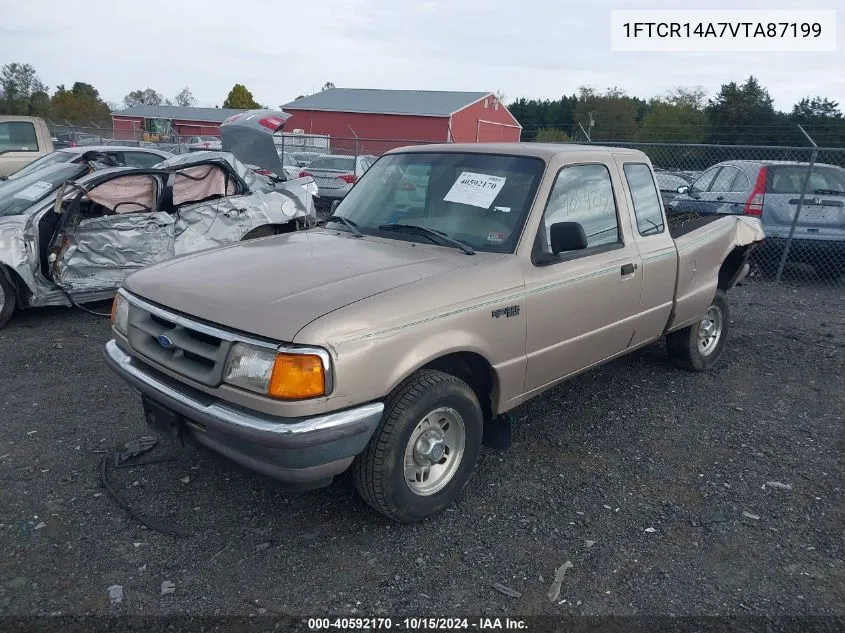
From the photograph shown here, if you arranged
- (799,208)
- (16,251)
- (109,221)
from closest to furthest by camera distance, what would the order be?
(16,251), (109,221), (799,208)

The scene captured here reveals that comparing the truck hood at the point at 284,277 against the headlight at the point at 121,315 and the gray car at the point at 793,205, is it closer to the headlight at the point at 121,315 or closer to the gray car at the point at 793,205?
the headlight at the point at 121,315

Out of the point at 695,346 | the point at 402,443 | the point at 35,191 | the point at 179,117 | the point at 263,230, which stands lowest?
the point at 695,346

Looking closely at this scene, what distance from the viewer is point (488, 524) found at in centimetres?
338

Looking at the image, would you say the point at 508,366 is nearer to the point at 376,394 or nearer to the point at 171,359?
the point at 376,394

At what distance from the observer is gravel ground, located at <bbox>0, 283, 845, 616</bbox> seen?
2834 mm

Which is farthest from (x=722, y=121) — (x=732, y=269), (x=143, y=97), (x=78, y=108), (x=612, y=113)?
(x=143, y=97)

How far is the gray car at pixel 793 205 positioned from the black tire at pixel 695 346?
151 inches

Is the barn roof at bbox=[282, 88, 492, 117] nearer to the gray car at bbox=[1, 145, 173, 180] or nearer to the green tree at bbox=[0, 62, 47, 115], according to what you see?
the green tree at bbox=[0, 62, 47, 115]

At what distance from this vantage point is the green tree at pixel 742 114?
32969 millimetres

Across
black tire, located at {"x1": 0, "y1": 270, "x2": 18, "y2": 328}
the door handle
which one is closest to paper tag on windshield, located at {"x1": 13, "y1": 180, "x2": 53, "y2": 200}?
black tire, located at {"x1": 0, "y1": 270, "x2": 18, "y2": 328}

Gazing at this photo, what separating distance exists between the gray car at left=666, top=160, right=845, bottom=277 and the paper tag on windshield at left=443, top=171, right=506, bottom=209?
625cm

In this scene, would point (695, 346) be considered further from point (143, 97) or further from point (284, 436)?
point (143, 97)

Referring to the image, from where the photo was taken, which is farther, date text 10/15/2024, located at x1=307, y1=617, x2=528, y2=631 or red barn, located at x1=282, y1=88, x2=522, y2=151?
red barn, located at x1=282, y1=88, x2=522, y2=151

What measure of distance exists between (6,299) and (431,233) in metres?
4.71
